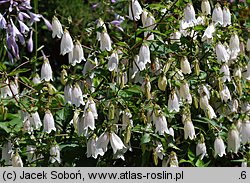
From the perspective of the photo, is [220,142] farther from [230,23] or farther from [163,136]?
[230,23]

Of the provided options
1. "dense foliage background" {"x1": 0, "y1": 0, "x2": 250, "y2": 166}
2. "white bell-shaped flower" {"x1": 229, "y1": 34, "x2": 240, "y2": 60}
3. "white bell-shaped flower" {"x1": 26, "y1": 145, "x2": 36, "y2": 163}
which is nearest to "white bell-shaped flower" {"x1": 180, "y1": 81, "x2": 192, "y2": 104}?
"dense foliage background" {"x1": 0, "y1": 0, "x2": 250, "y2": 166}

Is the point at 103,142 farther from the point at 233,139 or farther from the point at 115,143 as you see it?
the point at 233,139

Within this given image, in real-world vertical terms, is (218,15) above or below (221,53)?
above

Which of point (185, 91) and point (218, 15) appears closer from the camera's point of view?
→ point (185, 91)

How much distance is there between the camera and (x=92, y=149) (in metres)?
2.64

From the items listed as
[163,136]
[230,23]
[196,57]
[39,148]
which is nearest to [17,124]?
[39,148]

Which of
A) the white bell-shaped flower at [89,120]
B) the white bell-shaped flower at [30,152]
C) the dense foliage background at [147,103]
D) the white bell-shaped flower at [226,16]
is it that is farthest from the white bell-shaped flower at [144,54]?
the white bell-shaped flower at [30,152]

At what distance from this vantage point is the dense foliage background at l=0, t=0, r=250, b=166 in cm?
271

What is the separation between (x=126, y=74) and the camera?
2.93 meters

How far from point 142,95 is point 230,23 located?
0.59 m

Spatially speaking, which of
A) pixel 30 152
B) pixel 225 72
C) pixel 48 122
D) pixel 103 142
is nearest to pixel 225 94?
pixel 225 72

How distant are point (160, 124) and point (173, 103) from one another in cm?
13

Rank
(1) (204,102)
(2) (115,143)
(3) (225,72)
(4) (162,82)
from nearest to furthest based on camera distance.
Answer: (2) (115,143) → (4) (162,82) → (1) (204,102) → (3) (225,72)

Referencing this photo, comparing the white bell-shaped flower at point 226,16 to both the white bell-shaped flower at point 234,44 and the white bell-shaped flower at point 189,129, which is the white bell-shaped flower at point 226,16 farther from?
the white bell-shaped flower at point 189,129
